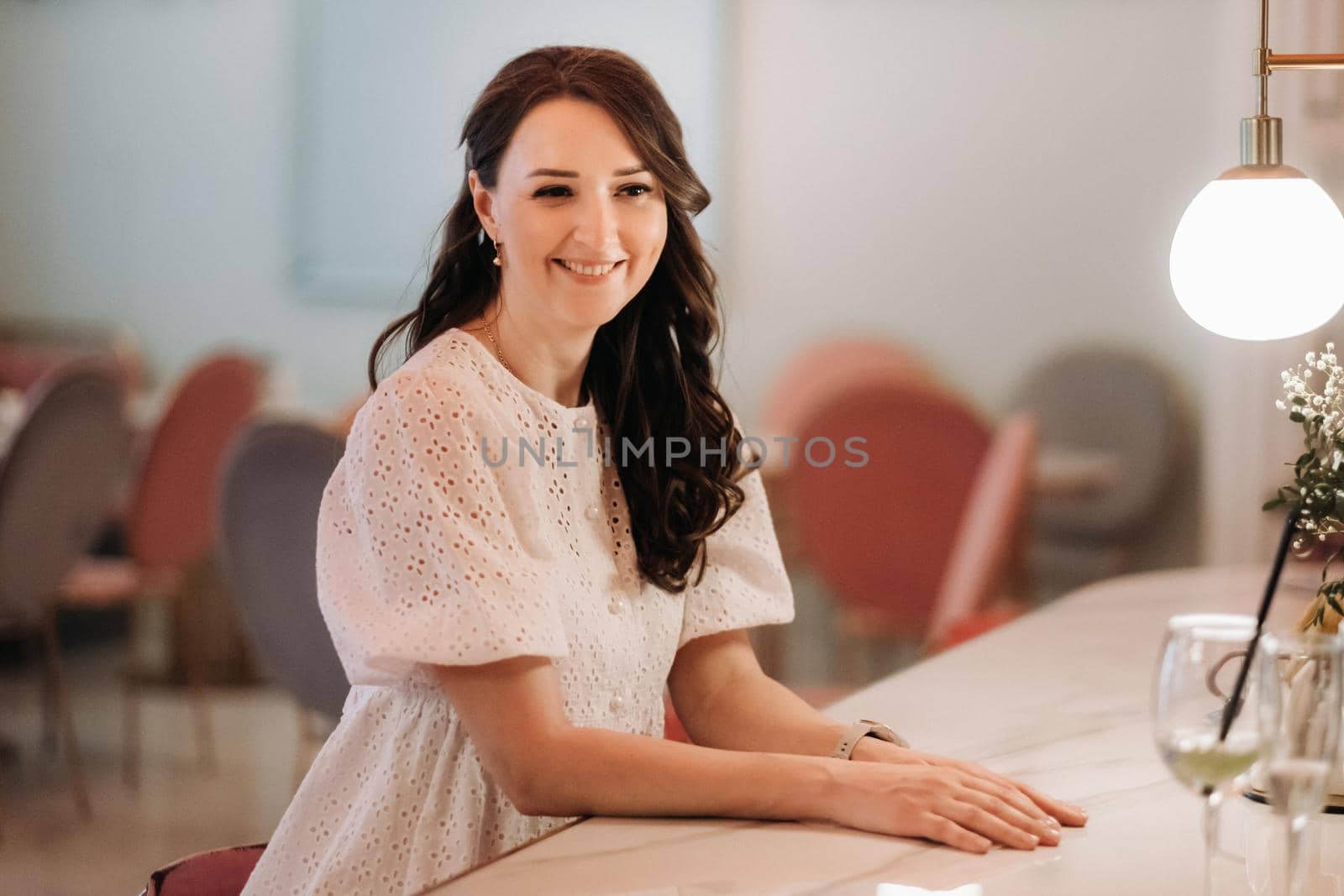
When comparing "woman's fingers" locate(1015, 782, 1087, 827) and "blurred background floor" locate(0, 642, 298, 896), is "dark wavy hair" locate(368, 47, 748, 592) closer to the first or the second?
"woman's fingers" locate(1015, 782, 1087, 827)

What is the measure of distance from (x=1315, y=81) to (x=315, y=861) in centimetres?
327

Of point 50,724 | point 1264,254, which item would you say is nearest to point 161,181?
point 50,724

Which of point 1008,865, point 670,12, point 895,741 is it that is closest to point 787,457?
point 670,12

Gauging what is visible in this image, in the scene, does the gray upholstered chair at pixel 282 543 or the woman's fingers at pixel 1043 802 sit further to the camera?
the gray upholstered chair at pixel 282 543

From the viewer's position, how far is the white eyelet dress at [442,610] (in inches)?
49.4

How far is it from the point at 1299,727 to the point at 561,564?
2.25 ft

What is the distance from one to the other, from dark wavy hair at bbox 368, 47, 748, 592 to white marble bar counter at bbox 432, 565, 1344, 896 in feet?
0.82

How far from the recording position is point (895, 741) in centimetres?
133

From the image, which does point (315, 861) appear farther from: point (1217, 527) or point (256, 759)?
point (1217, 527)

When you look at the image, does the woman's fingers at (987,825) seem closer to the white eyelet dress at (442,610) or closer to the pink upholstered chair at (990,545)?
the white eyelet dress at (442,610)

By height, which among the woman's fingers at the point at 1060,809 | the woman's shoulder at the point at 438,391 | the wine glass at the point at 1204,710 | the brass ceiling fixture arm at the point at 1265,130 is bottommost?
the woman's fingers at the point at 1060,809

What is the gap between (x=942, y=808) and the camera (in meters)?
1.12

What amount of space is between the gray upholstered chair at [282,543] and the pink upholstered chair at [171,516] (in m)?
1.40

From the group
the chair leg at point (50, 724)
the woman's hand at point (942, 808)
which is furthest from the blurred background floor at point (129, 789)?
the woman's hand at point (942, 808)
